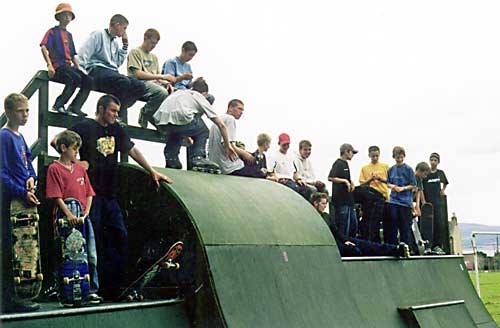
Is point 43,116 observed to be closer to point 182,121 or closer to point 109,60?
point 109,60

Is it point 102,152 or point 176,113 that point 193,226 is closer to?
point 102,152

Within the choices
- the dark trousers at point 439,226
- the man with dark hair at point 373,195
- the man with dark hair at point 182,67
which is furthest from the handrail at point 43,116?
the dark trousers at point 439,226

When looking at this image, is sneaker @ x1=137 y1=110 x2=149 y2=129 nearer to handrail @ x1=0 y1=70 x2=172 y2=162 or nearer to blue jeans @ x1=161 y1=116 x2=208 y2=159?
blue jeans @ x1=161 y1=116 x2=208 y2=159

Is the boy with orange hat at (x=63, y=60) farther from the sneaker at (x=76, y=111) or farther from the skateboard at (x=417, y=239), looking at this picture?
the skateboard at (x=417, y=239)

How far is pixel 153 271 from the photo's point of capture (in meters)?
5.12

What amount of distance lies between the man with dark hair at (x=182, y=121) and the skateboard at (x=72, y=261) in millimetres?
1995

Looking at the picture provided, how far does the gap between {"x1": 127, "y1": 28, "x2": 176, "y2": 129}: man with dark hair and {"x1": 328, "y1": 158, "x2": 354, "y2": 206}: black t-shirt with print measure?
8.36ft

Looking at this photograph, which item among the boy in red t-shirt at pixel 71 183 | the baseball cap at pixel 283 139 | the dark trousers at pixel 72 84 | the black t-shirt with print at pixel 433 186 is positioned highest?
the dark trousers at pixel 72 84

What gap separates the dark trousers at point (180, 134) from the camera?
6.57m

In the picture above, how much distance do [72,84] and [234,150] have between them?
5.61 ft

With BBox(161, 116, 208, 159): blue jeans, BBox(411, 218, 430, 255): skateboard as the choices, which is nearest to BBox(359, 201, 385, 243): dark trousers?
BBox(411, 218, 430, 255): skateboard

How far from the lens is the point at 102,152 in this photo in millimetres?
5301

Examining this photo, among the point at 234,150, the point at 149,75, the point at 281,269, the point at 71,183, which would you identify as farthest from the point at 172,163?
the point at 71,183

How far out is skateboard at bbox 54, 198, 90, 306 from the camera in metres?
4.46
